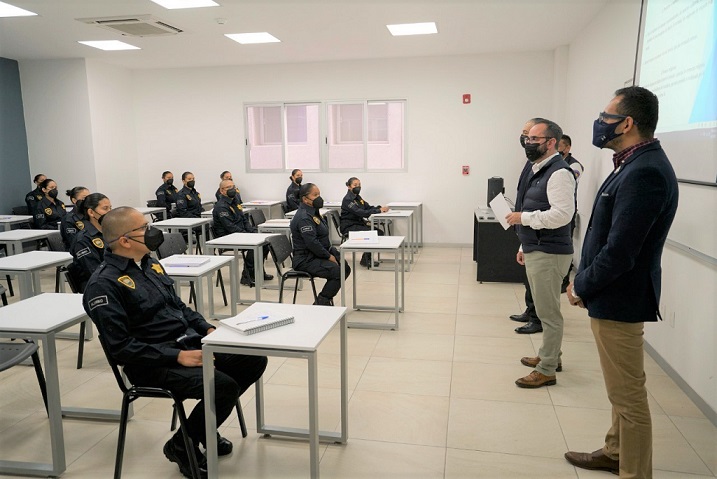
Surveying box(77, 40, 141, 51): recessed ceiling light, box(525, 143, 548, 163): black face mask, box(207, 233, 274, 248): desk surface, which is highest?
box(77, 40, 141, 51): recessed ceiling light

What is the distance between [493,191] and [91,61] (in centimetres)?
694

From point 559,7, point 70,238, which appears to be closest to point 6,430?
point 70,238

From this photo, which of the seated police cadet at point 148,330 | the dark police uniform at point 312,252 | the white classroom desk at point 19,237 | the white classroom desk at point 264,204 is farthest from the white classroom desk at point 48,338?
the white classroom desk at point 264,204

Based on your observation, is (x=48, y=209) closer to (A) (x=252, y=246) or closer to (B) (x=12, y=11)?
(B) (x=12, y=11)

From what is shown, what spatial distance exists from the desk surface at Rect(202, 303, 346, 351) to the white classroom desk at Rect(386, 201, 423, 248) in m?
5.79

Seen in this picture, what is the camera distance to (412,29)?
22.0ft

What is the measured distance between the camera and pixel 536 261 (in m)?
3.25

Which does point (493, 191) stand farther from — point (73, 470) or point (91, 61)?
point (91, 61)

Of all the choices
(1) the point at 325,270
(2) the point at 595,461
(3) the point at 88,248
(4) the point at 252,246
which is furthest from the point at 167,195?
(2) the point at 595,461

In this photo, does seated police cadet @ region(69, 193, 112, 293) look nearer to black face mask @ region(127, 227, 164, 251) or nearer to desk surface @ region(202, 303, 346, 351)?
black face mask @ region(127, 227, 164, 251)

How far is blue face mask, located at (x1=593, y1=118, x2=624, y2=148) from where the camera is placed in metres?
2.07

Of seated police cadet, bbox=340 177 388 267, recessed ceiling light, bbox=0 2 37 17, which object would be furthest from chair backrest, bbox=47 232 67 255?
seated police cadet, bbox=340 177 388 267

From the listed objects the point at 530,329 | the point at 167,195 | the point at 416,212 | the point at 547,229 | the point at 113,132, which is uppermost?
the point at 113,132

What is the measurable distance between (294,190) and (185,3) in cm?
383
